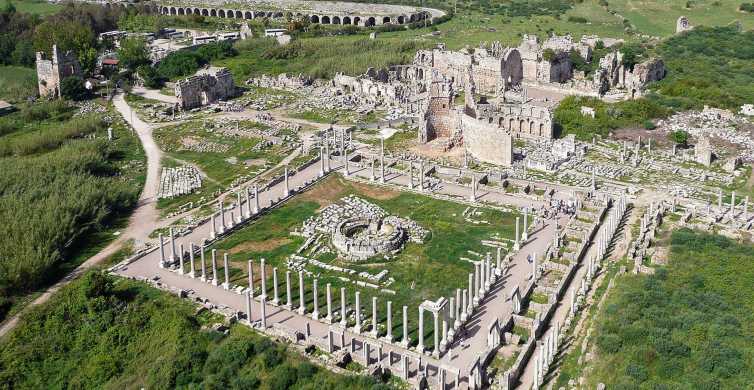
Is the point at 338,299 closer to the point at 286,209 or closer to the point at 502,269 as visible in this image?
the point at 502,269

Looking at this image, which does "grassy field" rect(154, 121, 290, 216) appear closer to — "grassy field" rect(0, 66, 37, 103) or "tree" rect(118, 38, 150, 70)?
"grassy field" rect(0, 66, 37, 103)

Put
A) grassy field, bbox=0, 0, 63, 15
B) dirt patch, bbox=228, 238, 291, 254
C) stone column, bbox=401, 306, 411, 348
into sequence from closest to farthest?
1. stone column, bbox=401, 306, 411, 348
2. dirt patch, bbox=228, 238, 291, 254
3. grassy field, bbox=0, 0, 63, 15

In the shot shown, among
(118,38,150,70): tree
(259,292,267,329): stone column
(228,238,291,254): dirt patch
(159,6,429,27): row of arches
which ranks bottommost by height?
(259,292,267,329): stone column

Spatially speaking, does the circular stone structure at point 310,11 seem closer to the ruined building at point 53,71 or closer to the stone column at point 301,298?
the ruined building at point 53,71

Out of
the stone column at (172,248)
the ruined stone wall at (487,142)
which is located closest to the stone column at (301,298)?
the stone column at (172,248)

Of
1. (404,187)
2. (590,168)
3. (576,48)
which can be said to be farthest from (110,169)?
(576,48)

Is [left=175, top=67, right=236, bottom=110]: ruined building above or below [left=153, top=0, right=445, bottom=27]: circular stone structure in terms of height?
below

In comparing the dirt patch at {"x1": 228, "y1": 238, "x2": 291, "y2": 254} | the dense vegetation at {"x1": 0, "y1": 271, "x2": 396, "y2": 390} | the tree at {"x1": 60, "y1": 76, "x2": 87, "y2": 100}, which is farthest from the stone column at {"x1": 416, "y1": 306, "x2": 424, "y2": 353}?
the tree at {"x1": 60, "y1": 76, "x2": 87, "y2": 100}
